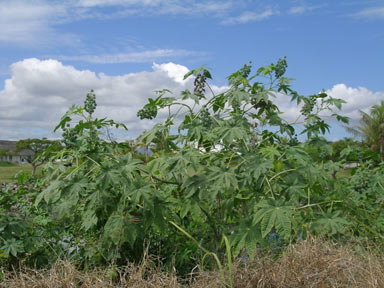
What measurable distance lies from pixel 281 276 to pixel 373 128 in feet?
130

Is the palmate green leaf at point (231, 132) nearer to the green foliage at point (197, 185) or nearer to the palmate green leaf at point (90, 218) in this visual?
the green foliage at point (197, 185)

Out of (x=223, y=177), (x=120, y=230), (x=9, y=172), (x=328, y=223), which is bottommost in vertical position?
(x=9, y=172)

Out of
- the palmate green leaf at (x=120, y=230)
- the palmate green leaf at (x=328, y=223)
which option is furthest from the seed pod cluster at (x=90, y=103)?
the palmate green leaf at (x=328, y=223)

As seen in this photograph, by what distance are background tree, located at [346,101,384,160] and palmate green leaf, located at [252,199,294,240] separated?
37473 millimetres

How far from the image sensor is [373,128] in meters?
38.9

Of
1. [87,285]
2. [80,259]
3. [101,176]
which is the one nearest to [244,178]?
[101,176]

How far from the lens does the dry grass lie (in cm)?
272

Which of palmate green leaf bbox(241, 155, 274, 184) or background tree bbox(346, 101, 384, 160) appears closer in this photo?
palmate green leaf bbox(241, 155, 274, 184)

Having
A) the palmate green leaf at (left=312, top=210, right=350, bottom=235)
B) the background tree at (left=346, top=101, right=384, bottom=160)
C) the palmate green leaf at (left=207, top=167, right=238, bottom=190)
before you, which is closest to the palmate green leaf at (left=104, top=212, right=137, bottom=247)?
the palmate green leaf at (left=207, top=167, right=238, bottom=190)

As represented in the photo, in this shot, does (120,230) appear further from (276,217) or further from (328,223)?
(328,223)

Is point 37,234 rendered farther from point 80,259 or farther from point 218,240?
A: point 218,240

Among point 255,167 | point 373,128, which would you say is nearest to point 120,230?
point 255,167

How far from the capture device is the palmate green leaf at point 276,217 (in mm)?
2754

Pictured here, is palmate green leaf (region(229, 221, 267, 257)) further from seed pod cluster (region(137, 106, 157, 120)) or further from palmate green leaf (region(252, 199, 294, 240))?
seed pod cluster (region(137, 106, 157, 120))
